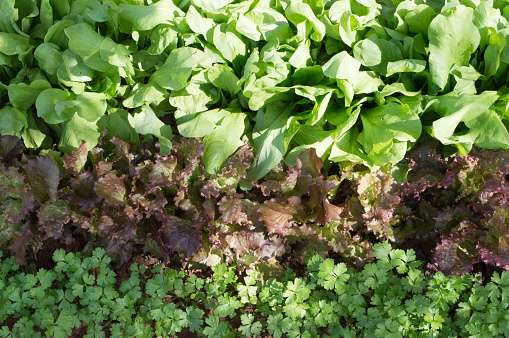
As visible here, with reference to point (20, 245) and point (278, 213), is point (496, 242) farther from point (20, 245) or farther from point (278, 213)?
point (20, 245)

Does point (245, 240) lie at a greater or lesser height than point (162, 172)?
lesser

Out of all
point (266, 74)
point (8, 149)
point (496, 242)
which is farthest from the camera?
point (8, 149)

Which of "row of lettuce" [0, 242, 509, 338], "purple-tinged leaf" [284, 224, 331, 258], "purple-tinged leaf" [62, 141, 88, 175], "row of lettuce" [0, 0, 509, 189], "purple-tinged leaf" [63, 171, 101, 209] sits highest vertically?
"row of lettuce" [0, 0, 509, 189]

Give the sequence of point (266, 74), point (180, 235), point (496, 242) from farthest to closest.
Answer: point (266, 74)
point (180, 235)
point (496, 242)

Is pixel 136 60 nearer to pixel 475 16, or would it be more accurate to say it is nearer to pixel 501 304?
pixel 475 16

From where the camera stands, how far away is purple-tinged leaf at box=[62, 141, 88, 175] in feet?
7.55

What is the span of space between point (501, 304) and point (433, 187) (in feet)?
2.29

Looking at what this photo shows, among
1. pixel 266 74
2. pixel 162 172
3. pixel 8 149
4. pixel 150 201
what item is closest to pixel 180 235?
pixel 150 201

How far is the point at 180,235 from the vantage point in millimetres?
2191

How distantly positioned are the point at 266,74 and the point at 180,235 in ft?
3.22

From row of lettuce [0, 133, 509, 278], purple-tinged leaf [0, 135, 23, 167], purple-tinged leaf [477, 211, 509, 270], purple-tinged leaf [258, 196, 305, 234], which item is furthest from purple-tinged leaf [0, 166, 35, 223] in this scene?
purple-tinged leaf [477, 211, 509, 270]

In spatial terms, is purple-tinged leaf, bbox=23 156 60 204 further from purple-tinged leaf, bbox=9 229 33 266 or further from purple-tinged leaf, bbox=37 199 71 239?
purple-tinged leaf, bbox=9 229 33 266

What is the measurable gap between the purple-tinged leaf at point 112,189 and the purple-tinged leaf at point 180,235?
240 mm

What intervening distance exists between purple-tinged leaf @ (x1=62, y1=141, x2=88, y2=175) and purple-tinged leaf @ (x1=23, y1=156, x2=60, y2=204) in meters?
0.07
